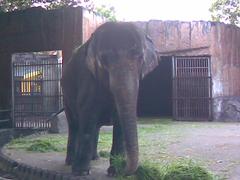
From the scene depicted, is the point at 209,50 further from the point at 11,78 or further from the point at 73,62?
the point at 73,62

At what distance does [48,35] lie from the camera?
1526 cm

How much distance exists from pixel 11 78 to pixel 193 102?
6099 millimetres

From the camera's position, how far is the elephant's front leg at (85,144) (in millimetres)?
6812

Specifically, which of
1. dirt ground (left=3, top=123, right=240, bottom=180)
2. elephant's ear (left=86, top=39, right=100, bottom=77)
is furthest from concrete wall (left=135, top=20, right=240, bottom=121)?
elephant's ear (left=86, top=39, right=100, bottom=77)

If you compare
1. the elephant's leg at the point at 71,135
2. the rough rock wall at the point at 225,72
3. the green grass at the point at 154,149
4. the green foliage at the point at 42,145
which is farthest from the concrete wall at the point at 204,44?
the elephant's leg at the point at 71,135

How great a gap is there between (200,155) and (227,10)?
17.5 meters

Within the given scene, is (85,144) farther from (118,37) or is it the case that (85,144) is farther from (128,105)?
(118,37)

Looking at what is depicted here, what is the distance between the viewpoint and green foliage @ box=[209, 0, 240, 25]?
24.6m

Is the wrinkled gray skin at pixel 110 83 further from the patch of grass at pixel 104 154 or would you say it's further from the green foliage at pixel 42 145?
the green foliage at pixel 42 145

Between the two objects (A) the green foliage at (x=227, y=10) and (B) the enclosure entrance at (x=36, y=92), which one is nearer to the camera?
(B) the enclosure entrance at (x=36, y=92)

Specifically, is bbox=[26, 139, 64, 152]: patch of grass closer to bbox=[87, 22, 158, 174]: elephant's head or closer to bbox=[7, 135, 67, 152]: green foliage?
bbox=[7, 135, 67, 152]: green foliage

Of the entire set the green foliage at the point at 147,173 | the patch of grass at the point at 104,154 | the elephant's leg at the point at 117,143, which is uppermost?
the elephant's leg at the point at 117,143

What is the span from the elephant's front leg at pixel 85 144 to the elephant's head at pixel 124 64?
0.71 m

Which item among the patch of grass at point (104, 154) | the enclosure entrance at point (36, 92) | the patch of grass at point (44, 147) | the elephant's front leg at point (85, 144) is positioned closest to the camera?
the elephant's front leg at point (85, 144)
